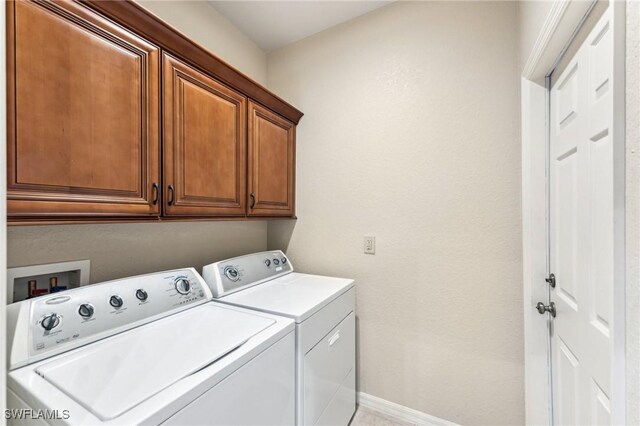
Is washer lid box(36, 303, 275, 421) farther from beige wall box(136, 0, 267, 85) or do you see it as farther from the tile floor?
beige wall box(136, 0, 267, 85)

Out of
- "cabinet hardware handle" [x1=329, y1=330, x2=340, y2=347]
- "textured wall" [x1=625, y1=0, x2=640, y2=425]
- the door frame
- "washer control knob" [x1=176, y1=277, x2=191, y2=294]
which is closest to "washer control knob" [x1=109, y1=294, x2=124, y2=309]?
"washer control knob" [x1=176, y1=277, x2=191, y2=294]

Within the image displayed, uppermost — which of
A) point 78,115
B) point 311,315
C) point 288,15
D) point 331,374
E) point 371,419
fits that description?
point 288,15

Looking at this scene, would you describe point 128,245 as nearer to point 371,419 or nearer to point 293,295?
point 293,295

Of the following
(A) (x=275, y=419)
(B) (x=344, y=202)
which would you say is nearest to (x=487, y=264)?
(B) (x=344, y=202)

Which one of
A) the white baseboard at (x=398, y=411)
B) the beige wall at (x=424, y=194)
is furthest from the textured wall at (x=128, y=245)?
the white baseboard at (x=398, y=411)

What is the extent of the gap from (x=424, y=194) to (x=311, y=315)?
1.01m

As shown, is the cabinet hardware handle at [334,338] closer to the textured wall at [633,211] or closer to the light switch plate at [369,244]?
the light switch plate at [369,244]

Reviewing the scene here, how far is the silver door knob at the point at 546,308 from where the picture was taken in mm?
1184

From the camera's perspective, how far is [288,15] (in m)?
1.84

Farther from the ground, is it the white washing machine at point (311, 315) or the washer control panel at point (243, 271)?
the washer control panel at point (243, 271)

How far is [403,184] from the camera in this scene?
170cm

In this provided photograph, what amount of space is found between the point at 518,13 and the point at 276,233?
206cm

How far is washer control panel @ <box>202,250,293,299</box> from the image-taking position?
4.65 ft

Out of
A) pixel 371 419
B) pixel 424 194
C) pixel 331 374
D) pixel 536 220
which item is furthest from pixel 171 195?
pixel 371 419
